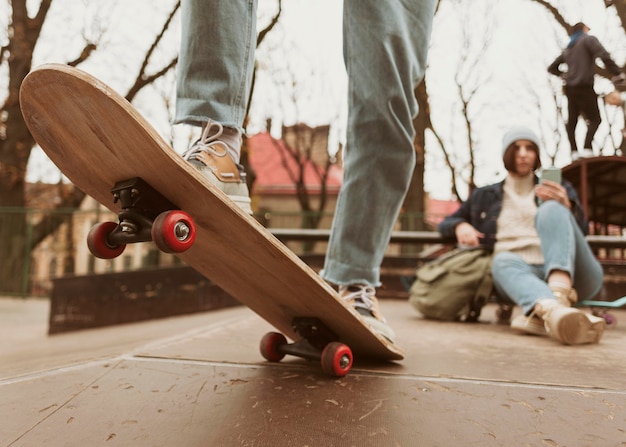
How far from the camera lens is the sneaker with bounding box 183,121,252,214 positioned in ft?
4.00

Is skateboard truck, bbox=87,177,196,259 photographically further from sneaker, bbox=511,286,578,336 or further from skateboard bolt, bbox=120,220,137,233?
sneaker, bbox=511,286,578,336

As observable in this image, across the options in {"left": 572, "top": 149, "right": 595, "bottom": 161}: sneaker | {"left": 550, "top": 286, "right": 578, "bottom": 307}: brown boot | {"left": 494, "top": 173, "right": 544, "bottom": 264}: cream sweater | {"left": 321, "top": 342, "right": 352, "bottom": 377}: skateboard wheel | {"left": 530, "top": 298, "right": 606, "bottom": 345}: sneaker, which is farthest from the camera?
{"left": 572, "top": 149, "right": 595, "bottom": 161}: sneaker

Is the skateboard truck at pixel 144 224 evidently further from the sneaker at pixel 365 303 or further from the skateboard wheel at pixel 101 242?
the sneaker at pixel 365 303

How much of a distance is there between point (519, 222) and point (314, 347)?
7.08ft

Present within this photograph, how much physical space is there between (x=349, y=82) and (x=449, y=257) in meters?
2.06

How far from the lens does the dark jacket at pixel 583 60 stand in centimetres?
615

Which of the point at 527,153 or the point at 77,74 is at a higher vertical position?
the point at 527,153

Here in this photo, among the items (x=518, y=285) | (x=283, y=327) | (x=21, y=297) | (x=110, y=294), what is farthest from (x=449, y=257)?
(x=21, y=297)

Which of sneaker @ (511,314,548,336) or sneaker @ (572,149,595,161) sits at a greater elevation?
sneaker @ (572,149,595,161)

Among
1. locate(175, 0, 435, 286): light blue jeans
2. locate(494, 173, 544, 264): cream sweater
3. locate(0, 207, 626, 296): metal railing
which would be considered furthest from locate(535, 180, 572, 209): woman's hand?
locate(0, 207, 626, 296): metal railing

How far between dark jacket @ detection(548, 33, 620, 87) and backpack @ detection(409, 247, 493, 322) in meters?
4.38

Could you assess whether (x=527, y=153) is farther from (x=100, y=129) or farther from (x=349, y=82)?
(x=100, y=129)

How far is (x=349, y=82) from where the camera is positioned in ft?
5.03

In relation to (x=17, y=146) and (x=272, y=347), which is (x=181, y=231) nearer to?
(x=272, y=347)
